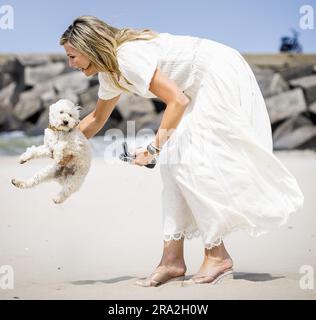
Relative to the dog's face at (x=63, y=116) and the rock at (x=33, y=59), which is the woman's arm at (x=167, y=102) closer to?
the dog's face at (x=63, y=116)

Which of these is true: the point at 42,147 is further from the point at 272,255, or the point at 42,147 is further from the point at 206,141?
the point at 272,255

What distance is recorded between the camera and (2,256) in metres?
5.05

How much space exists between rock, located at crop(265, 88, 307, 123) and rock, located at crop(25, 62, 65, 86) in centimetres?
538

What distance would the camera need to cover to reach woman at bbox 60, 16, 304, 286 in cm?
348

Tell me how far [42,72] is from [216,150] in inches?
541

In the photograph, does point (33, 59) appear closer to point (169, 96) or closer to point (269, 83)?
point (269, 83)

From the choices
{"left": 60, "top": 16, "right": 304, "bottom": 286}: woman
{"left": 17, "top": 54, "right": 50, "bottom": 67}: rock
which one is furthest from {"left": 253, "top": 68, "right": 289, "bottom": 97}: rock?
{"left": 60, "top": 16, "right": 304, "bottom": 286}: woman

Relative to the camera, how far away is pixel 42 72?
55.0 ft

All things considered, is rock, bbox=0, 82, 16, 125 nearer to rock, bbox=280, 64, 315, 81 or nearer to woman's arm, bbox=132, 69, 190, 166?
rock, bbox=280, 64, 315, 81

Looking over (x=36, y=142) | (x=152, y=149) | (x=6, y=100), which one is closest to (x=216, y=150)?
(x=152, y=149)

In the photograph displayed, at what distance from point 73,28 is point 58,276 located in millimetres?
1748

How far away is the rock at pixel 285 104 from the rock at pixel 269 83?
0.19 meters

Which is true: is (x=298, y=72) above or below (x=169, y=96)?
below

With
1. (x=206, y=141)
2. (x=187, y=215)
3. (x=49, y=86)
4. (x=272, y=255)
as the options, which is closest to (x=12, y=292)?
(x=187, y=215)
